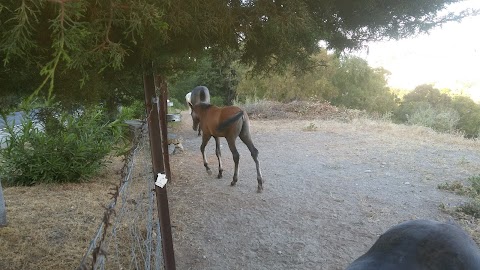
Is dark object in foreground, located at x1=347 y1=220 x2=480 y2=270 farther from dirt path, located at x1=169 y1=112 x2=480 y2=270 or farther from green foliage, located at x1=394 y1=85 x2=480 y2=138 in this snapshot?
green foliage, located at x1=394 y1=85 x2=480 y2=138

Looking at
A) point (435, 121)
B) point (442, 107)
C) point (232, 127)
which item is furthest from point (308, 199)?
point (442, 107)

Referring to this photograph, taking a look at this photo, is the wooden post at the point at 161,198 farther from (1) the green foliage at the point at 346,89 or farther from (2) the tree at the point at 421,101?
(2) the tree at the point at 421,101

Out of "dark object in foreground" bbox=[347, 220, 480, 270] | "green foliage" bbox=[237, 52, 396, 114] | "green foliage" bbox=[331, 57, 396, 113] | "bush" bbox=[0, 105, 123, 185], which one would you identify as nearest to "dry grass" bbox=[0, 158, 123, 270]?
"bush" bbox=[0, 105, 123, 185]

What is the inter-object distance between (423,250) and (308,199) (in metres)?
4.48

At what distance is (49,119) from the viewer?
4.29 metres

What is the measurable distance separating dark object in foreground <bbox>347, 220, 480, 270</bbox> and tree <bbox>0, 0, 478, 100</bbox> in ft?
4.69

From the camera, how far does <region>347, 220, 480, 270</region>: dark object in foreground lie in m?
1.86

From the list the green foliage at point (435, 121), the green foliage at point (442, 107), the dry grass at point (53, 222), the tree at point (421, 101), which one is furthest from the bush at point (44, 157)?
the tree at point (421, 101)

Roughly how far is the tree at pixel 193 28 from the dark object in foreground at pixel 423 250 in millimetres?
1428

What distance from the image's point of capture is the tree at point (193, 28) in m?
1.88

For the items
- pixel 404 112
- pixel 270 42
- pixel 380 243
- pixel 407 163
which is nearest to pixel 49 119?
pixel 270 42

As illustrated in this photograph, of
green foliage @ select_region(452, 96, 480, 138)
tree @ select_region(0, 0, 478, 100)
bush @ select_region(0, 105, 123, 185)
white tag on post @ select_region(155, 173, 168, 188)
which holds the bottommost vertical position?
green foliage @ select_region(452, 96, 480, 138)

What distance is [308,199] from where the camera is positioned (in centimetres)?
635

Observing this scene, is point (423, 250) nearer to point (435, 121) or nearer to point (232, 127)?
point (232, 127)
